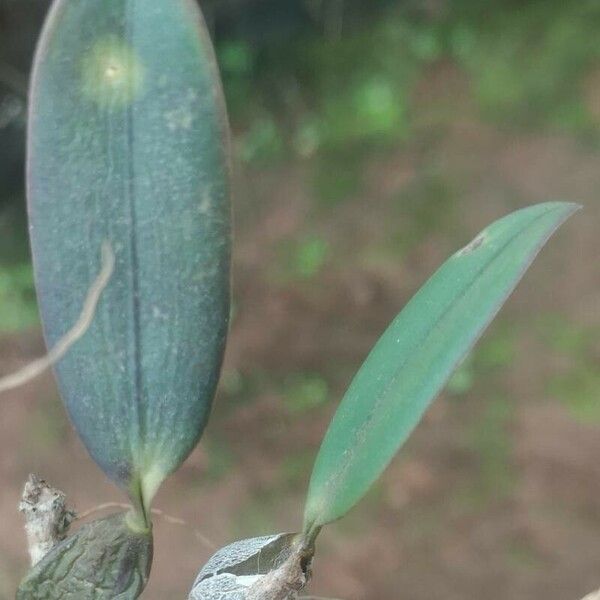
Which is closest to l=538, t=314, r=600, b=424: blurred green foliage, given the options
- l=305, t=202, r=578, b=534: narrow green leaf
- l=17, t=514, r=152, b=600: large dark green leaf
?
l=305, t=202, r=578, b=534: narrow green leaf

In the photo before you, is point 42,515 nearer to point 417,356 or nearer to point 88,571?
point 88,571

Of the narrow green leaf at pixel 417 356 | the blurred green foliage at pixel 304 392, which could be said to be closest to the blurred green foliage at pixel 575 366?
the blurred green foliage at pixel 304 392

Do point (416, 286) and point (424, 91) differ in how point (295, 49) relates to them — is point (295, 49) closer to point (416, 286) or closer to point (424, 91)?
point (424, 91)

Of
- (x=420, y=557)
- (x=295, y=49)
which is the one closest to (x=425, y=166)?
(x=295, y=49)

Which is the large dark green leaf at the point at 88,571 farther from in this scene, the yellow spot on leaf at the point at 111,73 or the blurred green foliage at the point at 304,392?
the blurred green foliage at the point at 304,392

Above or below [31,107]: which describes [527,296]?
below

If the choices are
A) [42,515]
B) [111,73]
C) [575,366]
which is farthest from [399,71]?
[42,515]

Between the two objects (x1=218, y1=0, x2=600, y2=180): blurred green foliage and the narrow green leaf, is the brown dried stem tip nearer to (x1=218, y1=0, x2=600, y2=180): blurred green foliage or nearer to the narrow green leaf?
the narrow green leaf
